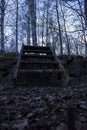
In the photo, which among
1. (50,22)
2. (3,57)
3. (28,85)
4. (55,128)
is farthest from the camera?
(50,22)

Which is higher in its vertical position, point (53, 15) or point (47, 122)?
point (53, 15)

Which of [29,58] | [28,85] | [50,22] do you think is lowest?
[28,85]

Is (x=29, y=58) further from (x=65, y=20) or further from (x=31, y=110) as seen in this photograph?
(x=65, y=20)

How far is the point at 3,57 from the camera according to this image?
999cm

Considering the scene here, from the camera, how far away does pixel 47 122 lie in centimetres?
279

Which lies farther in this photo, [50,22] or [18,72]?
[50,22]

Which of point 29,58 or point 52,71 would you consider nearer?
point 52,71

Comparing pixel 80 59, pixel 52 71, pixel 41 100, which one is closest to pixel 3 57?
pixel 80 59

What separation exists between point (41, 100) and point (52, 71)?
245cm

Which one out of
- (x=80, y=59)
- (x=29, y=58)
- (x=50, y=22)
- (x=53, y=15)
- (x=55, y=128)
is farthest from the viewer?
(x=50, y=22)

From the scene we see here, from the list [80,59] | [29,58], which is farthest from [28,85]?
[80,59]

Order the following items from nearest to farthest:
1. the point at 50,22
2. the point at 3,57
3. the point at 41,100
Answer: the point at 41,100 < the point at 3,57 < the point at 50,22

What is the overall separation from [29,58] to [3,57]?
8.39 feet

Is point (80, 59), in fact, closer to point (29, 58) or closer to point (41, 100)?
point (29, 58)
